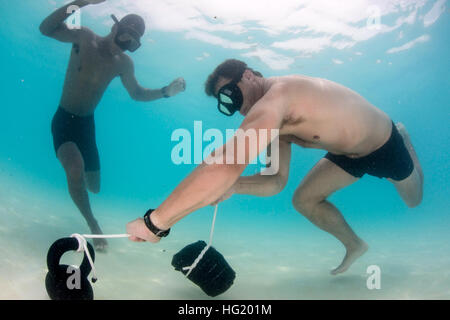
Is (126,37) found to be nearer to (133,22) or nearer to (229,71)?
(133,22)

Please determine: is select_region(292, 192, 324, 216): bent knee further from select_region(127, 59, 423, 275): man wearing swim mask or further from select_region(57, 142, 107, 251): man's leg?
select_region(57, 142, 107, 251): man's leg

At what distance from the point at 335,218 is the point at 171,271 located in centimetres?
266

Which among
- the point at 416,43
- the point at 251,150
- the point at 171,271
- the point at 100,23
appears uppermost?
the point at 100,23

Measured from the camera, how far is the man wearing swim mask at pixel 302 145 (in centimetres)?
175

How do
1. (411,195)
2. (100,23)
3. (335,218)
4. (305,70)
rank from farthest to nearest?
1. (305,70)
2. (100,23)
3. (411,195)
4. (335,218)

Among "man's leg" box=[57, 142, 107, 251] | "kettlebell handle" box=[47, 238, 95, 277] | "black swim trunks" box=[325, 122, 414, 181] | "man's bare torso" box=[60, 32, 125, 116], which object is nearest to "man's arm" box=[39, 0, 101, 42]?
"man's bare torso" box=[60, 32, 125, 116]

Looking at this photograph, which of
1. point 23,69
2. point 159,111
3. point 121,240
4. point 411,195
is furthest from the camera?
point 159,111

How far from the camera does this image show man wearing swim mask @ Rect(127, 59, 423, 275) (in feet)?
5.73

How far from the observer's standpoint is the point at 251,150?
5.72 feet

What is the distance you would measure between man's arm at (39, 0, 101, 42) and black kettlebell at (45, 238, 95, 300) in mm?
4721

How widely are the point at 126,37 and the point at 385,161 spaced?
5116 millimetres
